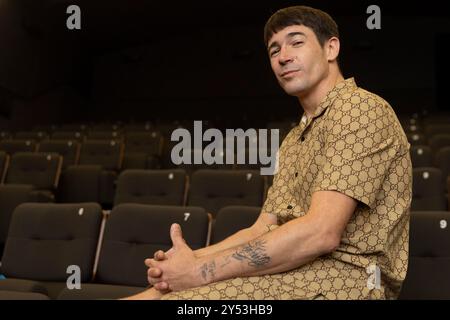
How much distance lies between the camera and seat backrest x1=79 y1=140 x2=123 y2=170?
2984 mm

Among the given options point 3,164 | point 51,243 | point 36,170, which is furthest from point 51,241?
point 3,164

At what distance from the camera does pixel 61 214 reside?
1450mm

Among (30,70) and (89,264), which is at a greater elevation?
(30,70)

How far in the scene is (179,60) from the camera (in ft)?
21.2

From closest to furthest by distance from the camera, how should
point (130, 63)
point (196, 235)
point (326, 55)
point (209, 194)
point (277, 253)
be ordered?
point (277, 253) → point (326, 55) → point (196, 235) → point (209, 194) → point (130, 63)

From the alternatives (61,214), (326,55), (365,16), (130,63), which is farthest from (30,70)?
(326,55)

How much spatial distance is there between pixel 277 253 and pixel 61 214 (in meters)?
0.92

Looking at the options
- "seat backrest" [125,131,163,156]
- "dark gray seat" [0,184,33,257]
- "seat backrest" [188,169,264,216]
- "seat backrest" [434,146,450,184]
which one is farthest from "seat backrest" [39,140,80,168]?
"seat backrest" [434,146,450,184]

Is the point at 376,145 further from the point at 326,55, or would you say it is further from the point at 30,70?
the point at 30,70

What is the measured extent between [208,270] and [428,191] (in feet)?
4.07

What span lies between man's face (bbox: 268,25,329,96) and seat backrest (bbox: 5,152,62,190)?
6.32ft

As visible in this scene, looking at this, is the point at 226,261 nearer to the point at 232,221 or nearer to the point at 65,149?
the point at 232,221
